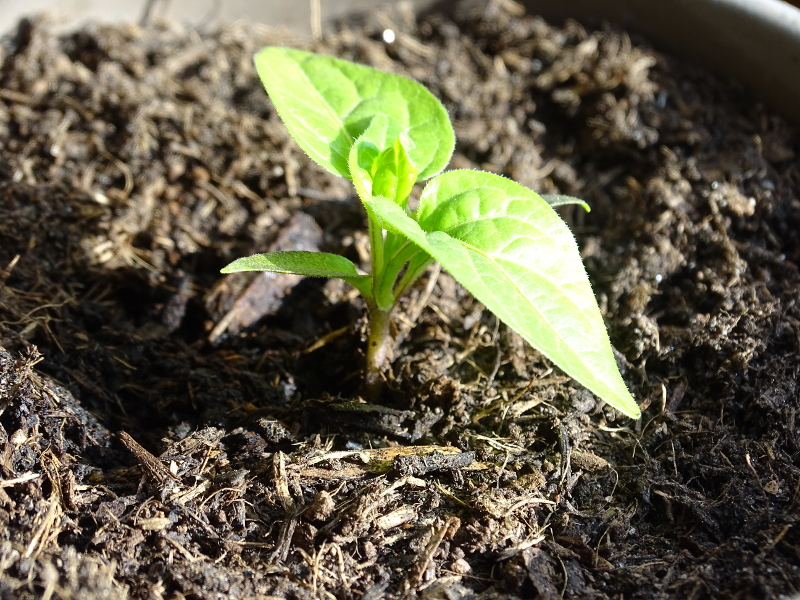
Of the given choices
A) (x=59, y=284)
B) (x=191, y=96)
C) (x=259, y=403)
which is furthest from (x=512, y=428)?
(x=191, y=96)

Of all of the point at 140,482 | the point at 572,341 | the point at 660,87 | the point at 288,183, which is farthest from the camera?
the point at 660,87

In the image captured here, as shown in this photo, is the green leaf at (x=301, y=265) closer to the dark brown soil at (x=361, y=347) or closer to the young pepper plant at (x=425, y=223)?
the young pepper plant at (x=425, y=223)

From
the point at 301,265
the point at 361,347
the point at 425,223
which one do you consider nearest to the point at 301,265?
the point at 301,265

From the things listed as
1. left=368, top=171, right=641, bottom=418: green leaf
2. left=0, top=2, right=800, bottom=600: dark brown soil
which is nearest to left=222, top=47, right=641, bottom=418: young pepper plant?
left=368, top=171, right=641, bottom=418: green leaf

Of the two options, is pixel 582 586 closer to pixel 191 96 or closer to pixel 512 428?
pixel 512 428

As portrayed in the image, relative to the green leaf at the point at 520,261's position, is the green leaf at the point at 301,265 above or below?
below

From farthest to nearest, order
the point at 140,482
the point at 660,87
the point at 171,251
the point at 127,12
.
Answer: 1. the point at 127,12
2. the point at 660,87
3. the point at 171,251
4. the point at 140,482

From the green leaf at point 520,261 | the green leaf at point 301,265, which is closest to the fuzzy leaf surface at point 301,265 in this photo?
the green leaf at point 301,265
